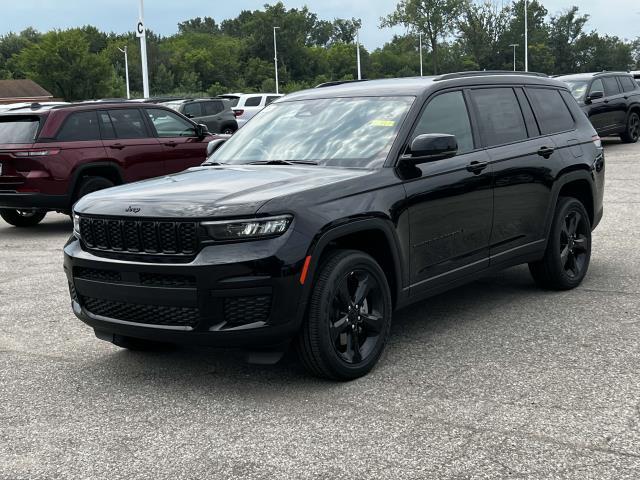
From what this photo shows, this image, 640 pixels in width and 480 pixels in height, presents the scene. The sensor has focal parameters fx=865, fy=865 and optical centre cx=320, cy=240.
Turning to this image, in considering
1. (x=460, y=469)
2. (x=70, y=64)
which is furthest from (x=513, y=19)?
(x=460, y=469)

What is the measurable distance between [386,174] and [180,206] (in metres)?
1.31

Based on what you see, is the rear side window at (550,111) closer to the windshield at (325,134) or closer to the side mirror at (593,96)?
the windshield at (325,134)

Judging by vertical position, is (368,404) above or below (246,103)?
below

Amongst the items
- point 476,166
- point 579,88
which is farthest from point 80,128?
point 579,88

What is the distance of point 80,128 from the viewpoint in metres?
11.7

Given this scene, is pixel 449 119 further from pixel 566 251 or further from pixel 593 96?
pixel 593 96

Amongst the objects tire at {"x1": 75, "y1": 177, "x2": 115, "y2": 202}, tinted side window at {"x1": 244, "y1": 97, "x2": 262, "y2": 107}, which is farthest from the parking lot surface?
tinted side window at {"x1": 244, "y1": 97, "x2": 262, "y2": 107}

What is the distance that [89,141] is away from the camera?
11758 millimetres

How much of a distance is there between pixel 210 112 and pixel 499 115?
2119 cm

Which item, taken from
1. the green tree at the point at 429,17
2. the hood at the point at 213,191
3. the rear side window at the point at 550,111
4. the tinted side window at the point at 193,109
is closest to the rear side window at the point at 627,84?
the tinted side window at the point at 193,109

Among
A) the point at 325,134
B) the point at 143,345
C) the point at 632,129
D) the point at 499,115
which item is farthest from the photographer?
the point at 632,129

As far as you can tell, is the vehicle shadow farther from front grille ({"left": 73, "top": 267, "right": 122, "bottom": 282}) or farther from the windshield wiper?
the windshield wiper

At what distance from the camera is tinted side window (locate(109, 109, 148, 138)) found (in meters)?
12.2

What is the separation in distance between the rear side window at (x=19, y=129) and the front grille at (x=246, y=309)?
304 inches
